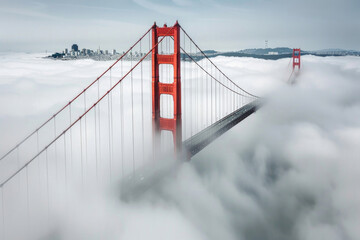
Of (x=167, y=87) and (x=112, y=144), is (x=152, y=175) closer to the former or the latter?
(x=167, y=87)

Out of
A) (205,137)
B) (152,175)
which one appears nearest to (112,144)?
(205,137)

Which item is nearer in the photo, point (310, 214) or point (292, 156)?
point (310, 214)

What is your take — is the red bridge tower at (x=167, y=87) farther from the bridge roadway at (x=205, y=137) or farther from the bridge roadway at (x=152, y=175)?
the bridge roadway at (x=205, y=137)

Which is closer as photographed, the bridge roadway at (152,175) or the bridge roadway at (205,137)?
the bridge roadway at (152,175)

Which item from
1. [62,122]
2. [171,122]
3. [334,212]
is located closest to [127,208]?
[171,122]

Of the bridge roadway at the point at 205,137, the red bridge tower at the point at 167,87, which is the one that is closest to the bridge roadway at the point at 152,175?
the bridge roadway at the point at 205,137

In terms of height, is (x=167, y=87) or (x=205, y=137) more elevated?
(x=167, y=87)

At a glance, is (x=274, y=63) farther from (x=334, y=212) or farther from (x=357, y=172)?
(x=334, y=212)

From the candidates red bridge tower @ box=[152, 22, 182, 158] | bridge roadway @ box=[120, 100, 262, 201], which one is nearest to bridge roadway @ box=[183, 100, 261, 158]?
bridge roadway @ box=[120, 100, 262, 201]

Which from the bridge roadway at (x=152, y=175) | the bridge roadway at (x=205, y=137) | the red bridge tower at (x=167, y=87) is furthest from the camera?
the bridge roadway at (x=205, y=137)

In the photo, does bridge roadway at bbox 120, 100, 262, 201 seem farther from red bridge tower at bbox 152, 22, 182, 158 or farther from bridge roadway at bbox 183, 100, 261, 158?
red bridge tower at bbox 152, 22, 182, 158

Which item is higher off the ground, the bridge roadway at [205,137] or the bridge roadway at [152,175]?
the bridge roadway at [205,137]
